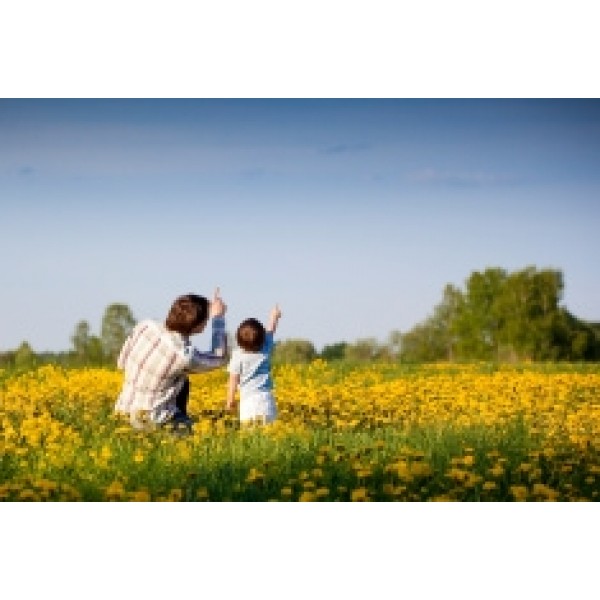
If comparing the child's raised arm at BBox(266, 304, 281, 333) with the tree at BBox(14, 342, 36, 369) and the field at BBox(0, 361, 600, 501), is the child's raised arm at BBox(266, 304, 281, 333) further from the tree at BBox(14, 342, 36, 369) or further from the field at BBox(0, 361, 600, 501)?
the tree at BBox(14, 342, 36, 369)

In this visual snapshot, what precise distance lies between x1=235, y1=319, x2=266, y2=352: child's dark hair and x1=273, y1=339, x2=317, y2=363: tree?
6650 mm

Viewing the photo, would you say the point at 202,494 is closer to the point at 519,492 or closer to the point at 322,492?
the point at 322,492

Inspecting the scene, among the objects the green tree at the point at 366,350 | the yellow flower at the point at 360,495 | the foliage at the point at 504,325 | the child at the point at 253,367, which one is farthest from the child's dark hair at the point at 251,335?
the foliage at the point at 504,325

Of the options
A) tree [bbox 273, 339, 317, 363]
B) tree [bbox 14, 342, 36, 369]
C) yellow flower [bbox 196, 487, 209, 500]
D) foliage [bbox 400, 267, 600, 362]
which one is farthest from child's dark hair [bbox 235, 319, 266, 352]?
foliage [bbox 400, 267, 600, 362]

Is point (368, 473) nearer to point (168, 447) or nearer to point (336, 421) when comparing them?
point (168, 447)

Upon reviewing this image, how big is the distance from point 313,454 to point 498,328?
1685cm

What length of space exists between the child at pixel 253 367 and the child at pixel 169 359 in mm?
352

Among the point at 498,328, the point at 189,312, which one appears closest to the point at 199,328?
the point at 189,312

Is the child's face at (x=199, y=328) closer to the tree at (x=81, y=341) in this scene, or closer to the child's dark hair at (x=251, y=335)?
the child's dark hair at (x=251, y=335)

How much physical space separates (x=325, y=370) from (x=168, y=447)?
7.18 m

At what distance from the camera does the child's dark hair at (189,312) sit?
828 cm

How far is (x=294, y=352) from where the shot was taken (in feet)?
51.0

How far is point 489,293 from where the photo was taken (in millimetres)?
22766
